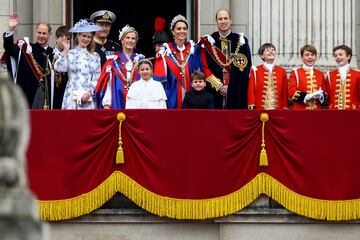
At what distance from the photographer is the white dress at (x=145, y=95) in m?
13.3

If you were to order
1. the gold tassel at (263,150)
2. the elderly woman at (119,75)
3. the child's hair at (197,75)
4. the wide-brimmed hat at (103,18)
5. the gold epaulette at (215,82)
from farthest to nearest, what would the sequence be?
1. the wide-brimmed hat at (103,18)
2. the gold epaulette at (215,82)
3. the elderly woman at (119,75)
4. the child's hair at (197,75)
5. the gold tassel at (263,150)

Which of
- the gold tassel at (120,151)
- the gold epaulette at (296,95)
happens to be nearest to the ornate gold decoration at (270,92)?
the gold epaulette at (296,95)

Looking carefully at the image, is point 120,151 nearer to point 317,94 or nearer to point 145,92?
point 145,92

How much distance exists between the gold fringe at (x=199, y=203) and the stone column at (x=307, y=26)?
3496 mm

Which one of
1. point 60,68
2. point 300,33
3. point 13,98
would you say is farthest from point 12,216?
point 300,33

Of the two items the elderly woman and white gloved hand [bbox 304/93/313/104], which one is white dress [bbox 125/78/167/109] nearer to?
the elderly woman

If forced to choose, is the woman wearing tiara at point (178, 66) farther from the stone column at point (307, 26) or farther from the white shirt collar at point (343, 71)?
the stone column at point (307, 26)

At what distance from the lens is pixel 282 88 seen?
1411 cm

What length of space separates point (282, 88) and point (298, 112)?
4.24 feet

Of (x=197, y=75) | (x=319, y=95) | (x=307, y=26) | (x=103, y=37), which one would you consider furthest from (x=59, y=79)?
(x=307, y=26)

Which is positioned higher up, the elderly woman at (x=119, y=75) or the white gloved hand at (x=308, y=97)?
the elderly woman at (x=119, y=75)

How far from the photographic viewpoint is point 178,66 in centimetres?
1395

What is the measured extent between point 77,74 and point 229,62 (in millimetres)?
1854

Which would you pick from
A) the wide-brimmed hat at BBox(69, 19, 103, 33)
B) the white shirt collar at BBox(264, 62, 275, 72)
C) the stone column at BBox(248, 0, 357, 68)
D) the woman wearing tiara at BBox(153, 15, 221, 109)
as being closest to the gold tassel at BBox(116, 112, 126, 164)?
the woman wearing tiara at BBox(153, 15, 221, 109)
